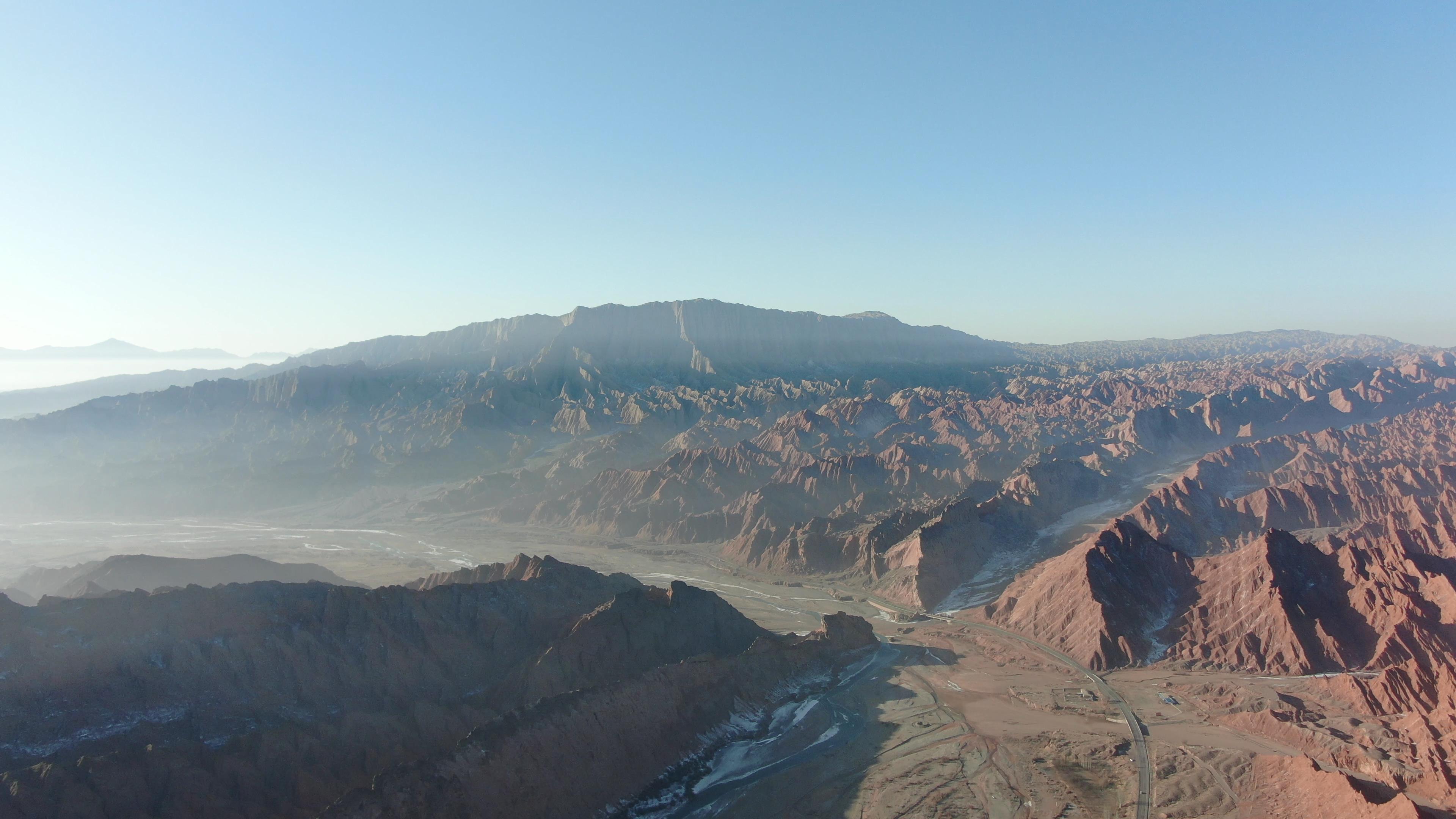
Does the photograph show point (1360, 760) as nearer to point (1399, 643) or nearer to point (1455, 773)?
point (1455, 773)

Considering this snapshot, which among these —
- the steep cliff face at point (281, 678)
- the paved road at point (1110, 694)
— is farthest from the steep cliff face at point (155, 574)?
the paved road at point (1110, 694)

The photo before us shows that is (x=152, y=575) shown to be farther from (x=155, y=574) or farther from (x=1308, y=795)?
(x=1308, y=795)

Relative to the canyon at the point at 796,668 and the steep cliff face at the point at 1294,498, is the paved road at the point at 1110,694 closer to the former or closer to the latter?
the canyon at the point at 796,668

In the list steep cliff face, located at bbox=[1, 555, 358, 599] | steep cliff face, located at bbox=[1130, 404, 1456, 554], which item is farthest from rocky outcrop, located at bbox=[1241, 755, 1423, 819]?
steep cliff face, located at bbox=[1, 555, 358, 599]

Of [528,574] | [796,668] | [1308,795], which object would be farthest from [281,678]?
[1308,795]

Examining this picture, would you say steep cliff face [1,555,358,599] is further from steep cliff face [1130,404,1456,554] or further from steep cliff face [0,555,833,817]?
steep cliff face [1130,404,1456,554]

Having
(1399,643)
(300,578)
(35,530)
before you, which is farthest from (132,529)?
(1399,643)
